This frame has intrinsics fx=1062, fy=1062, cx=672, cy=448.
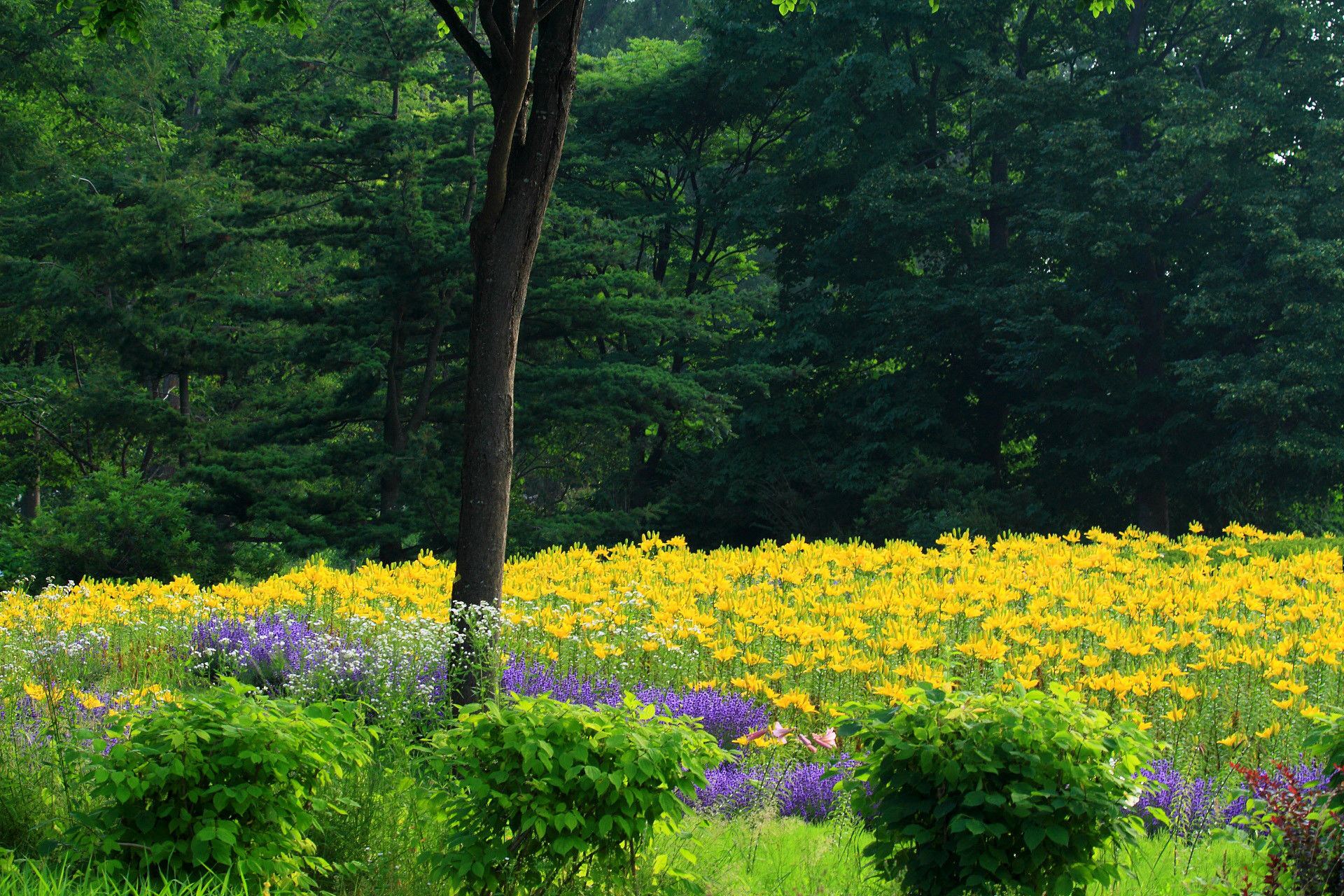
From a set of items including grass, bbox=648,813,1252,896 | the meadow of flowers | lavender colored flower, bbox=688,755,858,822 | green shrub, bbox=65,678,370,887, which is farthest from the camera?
the meadow of flowers

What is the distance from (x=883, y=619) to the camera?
7.10 meters

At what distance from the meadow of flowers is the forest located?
7.11 metres

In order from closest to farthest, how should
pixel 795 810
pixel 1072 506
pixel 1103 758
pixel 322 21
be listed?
pixel 1103 758
pixel 795 810
pixel 1072 506
pixel 322 21

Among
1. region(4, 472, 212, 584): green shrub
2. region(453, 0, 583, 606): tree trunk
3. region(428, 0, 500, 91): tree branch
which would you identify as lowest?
region(4, 472, 212, 584): green shrub

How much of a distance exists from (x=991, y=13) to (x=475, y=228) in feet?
59.7

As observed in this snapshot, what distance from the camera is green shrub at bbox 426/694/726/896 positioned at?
2.95m

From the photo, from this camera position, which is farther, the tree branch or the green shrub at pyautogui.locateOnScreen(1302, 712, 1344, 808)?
the tree branch

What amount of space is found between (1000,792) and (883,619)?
4.10m

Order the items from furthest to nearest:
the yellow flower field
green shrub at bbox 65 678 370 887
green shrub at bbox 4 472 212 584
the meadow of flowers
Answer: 1. green shrub at bbox 4 472 212 584
2. the yellow flower field
3. the meadow of flowers
4. green shrub at bbox 65 678 370 887

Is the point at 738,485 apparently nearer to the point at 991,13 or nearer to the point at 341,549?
the point at 341,549

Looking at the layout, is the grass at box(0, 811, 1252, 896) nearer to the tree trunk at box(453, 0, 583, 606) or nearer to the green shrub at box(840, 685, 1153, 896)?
the green shrub at box(840, 685, 1153, 896)

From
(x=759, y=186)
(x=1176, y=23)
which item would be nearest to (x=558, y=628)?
(x=759, y=186)

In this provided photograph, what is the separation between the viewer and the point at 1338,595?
297 inches

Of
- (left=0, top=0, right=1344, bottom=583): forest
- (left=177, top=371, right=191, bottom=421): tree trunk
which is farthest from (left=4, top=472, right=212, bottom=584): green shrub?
(left=177, top=371, right=191, bottom=421): tree trunk
